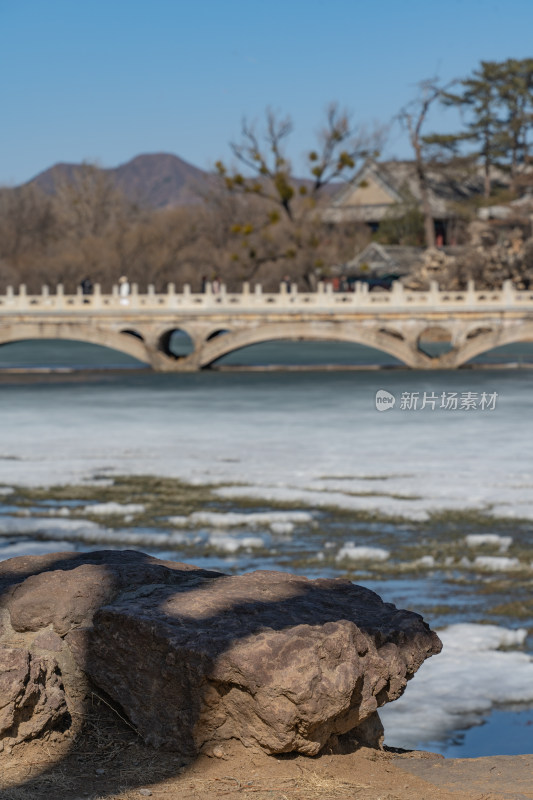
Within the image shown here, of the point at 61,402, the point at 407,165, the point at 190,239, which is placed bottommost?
the point at 61,402

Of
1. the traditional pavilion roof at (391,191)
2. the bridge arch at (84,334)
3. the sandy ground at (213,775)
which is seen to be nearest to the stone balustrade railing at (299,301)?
the bridge arch at (84,334)

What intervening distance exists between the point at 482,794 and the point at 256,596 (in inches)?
57.3

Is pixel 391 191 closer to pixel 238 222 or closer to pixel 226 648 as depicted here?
pixel 238 222

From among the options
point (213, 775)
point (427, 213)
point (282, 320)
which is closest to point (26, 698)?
point (213, 775)

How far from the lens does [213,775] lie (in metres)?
5.11

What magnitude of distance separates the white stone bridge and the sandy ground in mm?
41819

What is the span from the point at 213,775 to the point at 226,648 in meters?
0.58

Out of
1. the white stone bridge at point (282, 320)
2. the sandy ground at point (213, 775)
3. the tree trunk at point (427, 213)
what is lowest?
the sandy ground at point (213, 775)

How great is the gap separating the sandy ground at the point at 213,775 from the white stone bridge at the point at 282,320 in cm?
4182

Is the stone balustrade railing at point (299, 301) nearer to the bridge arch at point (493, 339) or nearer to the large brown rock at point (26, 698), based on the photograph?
the bridge arch at point (493, 339)

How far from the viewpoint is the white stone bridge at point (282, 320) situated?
4703 cm

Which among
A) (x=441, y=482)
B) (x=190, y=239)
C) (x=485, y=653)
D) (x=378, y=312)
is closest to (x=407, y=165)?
(x=190, y=239)

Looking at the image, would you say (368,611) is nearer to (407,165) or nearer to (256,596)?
(256,596)

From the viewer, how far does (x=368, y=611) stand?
5961 mm
